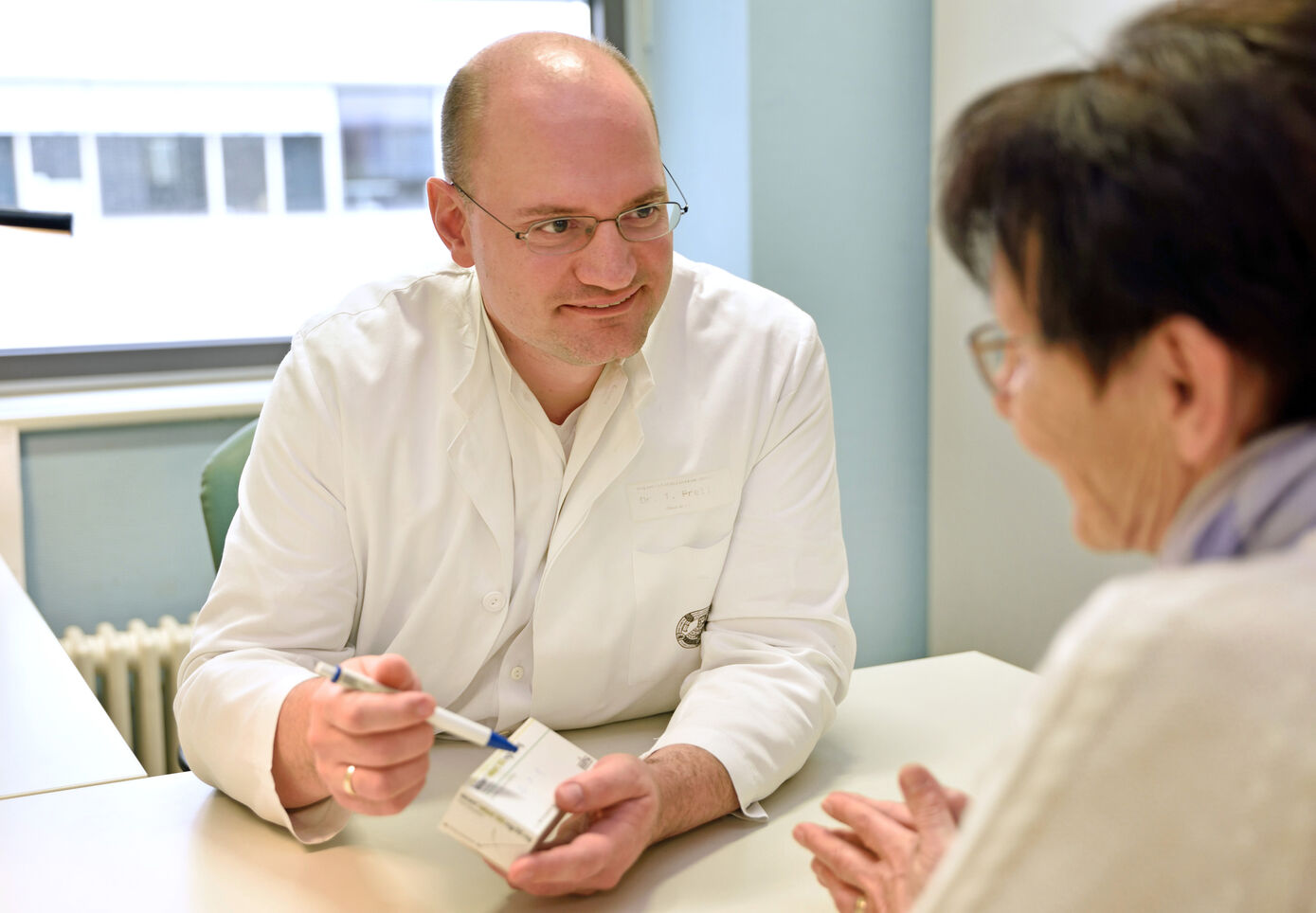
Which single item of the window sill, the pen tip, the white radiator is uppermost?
the pen tip

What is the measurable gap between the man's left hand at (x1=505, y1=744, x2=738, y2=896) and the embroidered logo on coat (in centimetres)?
32

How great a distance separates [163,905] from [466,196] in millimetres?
919

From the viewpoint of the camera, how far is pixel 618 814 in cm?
106

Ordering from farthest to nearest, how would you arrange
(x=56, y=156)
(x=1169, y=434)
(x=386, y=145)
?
1. (x=386, y=145)
2. (x=56, y=156)
3. (x=1169, y=434)

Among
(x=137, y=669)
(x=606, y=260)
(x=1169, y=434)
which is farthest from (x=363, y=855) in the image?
(x=137, y=669)

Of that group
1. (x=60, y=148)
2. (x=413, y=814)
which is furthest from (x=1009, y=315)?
(x=60, y=148)

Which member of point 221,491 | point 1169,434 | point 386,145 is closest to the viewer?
point 1169,434

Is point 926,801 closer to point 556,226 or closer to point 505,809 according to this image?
point 505,809

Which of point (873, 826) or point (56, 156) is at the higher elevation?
point (56, 156)

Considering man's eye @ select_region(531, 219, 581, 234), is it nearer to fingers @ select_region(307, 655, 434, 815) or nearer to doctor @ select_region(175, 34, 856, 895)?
doctor @ select_region(175, 34, 856, 895)

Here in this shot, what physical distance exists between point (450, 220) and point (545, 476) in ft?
1.28

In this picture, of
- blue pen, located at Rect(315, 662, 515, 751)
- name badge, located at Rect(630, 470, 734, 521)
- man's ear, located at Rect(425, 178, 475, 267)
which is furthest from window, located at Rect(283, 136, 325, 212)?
blue pen, located at Rect(315, 662, 515, 751)

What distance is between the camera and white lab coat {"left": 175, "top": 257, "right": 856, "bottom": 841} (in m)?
1.39

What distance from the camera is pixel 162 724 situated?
8.44 ft
